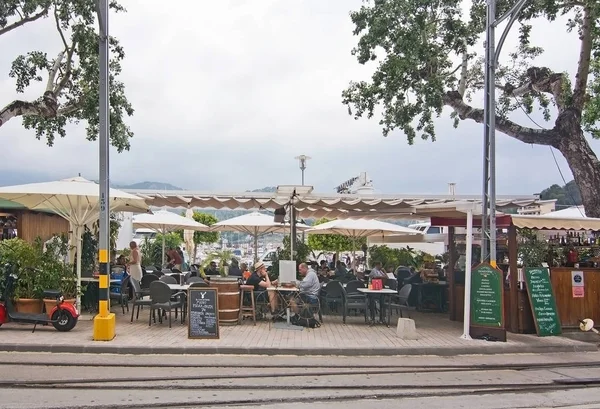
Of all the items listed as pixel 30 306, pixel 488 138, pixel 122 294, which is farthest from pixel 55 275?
pixel 488 138

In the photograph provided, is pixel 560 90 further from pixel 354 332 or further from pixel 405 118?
pixel 354 332

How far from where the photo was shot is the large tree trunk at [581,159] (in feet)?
45.4

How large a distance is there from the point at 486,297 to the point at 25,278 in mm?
8717

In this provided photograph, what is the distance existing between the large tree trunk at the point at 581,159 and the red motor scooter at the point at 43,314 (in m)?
11.8

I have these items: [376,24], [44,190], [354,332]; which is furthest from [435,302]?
[44,190]

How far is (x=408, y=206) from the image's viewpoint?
14.7 metres

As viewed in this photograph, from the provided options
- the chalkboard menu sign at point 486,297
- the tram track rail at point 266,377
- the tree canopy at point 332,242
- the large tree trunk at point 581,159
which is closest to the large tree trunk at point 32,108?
the tram track rail at point 266,377

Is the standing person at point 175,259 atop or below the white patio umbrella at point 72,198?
→ below

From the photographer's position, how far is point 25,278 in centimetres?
1085

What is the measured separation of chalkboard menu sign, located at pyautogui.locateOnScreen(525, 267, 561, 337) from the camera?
11.3m

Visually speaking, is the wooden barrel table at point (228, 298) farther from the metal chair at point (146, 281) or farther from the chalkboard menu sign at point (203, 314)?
the metal chair at point (146, 281)

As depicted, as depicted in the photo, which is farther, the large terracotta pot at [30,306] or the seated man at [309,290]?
the seated man at [309,290]

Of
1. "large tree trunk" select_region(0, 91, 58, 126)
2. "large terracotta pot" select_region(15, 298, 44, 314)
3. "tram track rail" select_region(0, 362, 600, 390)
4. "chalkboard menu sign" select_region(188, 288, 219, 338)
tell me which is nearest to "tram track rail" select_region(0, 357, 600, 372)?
"tram track rail" select_region(0, 362, 600, 390)

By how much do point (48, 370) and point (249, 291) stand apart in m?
5.07
